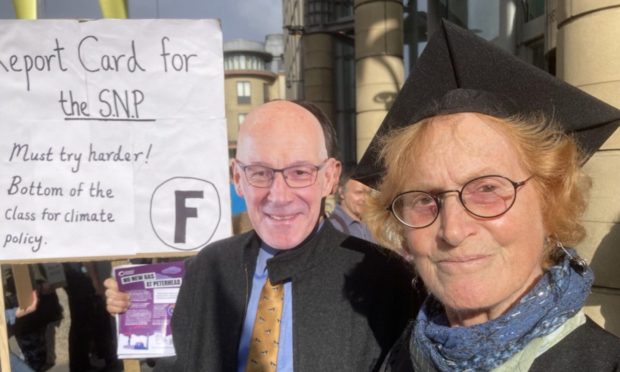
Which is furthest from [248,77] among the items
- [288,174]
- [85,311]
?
[288,174]

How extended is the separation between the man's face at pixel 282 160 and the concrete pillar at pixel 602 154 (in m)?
1.76

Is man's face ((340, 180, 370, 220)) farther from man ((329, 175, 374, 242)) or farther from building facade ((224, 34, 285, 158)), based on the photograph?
building facade ((224, 34, 285, 158))

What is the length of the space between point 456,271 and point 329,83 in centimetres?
1067

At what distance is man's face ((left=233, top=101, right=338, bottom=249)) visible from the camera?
155 centimetres

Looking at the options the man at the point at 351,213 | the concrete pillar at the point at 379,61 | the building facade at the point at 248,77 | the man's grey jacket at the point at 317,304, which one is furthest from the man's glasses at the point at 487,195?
the building facade at the point at 248,77

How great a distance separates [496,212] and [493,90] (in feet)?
0.99

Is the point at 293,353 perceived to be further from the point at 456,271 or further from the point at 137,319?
the point at 137,319

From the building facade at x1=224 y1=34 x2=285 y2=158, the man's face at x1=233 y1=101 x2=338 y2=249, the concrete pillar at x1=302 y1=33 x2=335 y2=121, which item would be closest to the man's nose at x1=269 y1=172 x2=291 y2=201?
the man's face at x1=233 y1=101 x2=338 y2=249

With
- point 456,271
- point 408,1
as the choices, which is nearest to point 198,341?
point 456,271

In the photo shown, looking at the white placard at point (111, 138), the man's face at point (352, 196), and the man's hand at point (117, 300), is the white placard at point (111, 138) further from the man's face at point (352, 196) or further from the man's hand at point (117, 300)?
the man's face at point (352, 196)

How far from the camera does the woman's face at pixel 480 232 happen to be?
1.01 m

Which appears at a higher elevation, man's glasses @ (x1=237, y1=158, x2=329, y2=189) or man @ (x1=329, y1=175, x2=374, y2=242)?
man's glasses @ (x1=237, y1=158, x2=329, y2=189)

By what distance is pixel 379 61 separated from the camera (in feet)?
21.9

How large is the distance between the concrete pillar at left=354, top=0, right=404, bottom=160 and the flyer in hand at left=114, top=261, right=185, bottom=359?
4.79m
